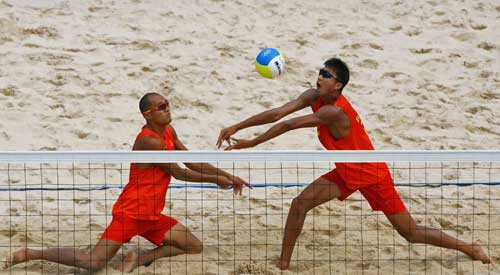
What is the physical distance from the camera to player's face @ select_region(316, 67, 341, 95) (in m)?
6.47

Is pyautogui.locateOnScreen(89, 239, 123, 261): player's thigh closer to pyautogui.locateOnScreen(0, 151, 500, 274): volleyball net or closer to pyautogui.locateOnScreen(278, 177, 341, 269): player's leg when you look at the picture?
pyautogui.locateOnScreen(0, 151, 500, 274): volleyball net

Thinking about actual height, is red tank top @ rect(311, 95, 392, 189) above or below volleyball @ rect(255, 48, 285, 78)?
below

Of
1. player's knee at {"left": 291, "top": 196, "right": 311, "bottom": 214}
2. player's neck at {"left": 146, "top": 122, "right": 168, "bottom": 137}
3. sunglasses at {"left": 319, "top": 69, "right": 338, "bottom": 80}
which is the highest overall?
sunglasses at {"left": 319, "top": 69, "right": 338, "bottom": 80}

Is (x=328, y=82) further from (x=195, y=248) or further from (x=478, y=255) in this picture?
(x=478, y=255)

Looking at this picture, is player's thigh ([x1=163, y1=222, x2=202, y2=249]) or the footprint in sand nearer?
player's thigh ([x1=163, y1=222, x2=202, y2=249])

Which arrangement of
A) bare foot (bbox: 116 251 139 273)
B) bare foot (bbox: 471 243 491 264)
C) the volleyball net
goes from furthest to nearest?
1. bare foot (bbox: 471 243 491 264)
2. bare foot (bbox: 116 251 139 273)
3. the volleyball net

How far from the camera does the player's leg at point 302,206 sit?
21.2 feet

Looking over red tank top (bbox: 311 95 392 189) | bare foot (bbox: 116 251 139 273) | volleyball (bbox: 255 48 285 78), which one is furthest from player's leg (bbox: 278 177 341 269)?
volleyball (bbox: 255 48 285 78)

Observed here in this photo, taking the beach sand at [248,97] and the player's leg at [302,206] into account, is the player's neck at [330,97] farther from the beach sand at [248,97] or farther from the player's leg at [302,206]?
the beach sand at [248,97]

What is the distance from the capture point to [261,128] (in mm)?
9305

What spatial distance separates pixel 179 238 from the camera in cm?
648

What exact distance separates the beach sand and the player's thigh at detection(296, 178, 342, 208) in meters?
0.48

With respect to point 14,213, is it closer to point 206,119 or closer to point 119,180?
point 119,180

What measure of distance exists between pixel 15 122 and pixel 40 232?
7.10ft
